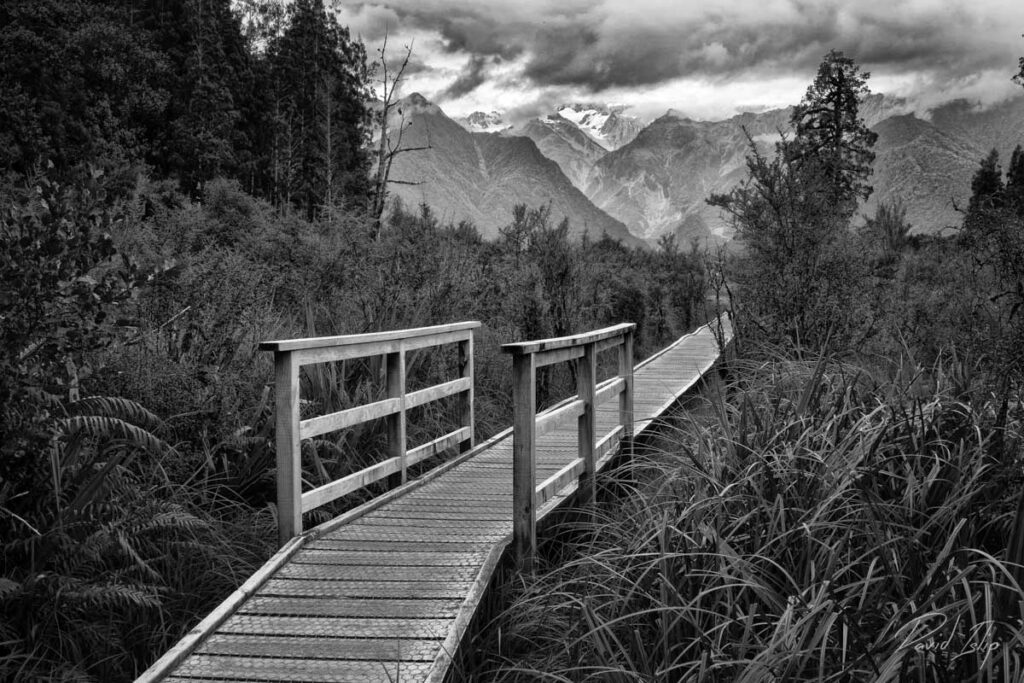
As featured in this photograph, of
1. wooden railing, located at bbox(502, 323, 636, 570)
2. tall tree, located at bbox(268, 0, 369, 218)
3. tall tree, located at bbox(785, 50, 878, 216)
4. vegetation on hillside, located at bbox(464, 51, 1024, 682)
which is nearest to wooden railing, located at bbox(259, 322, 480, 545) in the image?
wooden railing, located at bbox(502, 323, 636, 570)

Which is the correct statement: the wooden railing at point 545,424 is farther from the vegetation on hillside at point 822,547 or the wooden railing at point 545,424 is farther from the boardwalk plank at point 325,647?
the boardwalk plank at point 325,647

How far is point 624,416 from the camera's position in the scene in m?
6.58

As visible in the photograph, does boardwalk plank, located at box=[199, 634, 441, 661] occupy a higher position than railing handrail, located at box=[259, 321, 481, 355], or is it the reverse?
railing handrail, located at box=[259, 321, 481, 355]

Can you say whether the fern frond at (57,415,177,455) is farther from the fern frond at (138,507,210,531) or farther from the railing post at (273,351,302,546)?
the railing post at (273,351,302,546)

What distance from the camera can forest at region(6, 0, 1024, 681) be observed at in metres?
2.78

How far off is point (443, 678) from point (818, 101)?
149ft

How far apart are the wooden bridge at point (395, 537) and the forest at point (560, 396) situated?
30 centimetres

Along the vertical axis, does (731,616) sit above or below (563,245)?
below

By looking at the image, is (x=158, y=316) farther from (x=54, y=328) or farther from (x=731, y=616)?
(x=731, y=616)

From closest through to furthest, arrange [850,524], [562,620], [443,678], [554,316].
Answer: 1. [443,678]
2. [850,524]
3. [562,620]
4. [554,316]

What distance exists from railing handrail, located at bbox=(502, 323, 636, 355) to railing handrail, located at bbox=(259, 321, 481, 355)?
3.00ft

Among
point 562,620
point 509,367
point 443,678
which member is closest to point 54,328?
point 443,678

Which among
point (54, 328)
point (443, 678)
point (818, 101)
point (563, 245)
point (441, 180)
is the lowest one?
point (443, 678)

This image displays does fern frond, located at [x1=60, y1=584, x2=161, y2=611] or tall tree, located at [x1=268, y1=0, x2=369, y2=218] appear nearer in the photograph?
fern frond, located at [x1=60, y1=584, x2=161, y2=611]
